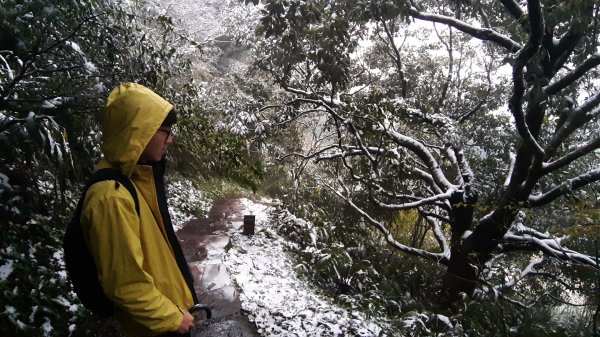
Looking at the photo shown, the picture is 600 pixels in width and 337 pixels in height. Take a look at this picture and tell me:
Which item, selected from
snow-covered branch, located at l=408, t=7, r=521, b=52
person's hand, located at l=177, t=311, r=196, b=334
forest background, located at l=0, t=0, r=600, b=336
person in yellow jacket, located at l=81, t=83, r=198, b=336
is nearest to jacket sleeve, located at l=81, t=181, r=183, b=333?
person in yellow jacket, located at l=81, t=83, r=198, b=336

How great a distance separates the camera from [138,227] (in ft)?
5.62

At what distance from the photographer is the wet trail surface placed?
4.36 m

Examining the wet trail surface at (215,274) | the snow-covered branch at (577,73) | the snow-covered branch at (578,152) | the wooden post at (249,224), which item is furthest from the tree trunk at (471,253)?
the wooden post at (249,224)

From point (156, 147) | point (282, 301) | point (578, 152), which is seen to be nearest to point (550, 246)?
point (578, 152)

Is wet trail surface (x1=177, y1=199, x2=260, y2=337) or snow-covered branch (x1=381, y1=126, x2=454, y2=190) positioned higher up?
snow-covered branch (x1=381, y1=126, x2=454, y2=190)

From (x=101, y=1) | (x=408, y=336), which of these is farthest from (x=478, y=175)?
(x=101, y=1)

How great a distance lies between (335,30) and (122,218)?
4.70 m

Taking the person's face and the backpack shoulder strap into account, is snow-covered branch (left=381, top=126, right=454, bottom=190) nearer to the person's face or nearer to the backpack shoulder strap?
the person's face

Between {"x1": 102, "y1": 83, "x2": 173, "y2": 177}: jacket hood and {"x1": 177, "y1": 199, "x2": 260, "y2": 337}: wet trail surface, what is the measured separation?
2.93m

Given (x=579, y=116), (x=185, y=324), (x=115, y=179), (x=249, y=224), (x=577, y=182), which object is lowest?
(x=249, y=224)

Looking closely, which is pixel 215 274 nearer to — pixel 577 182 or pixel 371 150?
pixel 371 150

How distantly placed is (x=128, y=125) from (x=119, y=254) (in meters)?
0.58

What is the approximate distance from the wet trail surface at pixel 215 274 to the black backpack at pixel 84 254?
257 cm

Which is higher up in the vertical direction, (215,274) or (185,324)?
(185,324)
